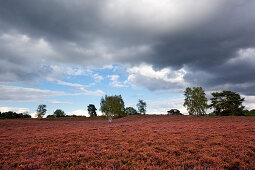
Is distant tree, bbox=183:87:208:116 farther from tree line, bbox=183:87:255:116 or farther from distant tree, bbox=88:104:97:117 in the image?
distant tree, bbox=88:104:97:117

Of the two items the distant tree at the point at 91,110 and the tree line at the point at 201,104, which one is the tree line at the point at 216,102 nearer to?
the tree line at the point at 201,104

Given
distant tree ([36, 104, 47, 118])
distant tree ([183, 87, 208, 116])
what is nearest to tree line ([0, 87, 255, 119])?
distant tree ([183, 87, 208, 116])

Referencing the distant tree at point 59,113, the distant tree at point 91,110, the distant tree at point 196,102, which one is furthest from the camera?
the distant tree at point 91,110

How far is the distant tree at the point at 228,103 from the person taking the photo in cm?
5044

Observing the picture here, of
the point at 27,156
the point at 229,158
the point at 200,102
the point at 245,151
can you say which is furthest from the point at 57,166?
the point at 200,102

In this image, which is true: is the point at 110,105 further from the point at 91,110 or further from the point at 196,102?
the point at 91,110

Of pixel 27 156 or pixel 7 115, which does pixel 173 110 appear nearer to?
pixel 27 156

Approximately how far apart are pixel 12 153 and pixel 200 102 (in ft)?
167

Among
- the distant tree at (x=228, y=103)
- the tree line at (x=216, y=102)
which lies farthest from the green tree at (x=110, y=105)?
the distant tree at (x=228, y=103)

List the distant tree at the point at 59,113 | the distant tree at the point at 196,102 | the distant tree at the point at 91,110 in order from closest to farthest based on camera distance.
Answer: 1. the distant tree at the point at 196,102
2. the distant tree at the point at 59,113
3. the distant tree at the point at 91,110

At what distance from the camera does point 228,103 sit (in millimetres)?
51031

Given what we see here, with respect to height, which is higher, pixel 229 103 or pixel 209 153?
pixel 229 103

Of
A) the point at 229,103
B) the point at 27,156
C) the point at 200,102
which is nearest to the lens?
the point at 27,156

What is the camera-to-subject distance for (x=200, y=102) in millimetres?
46781
